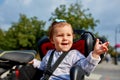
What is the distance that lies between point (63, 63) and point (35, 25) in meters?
56.2

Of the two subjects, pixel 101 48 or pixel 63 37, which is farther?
pixel 63 37

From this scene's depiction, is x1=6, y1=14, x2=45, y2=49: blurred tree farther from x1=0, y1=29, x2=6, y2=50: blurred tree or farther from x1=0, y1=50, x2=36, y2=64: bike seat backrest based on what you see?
x1=0, y1=50, x2=36, y2=64: bike seat backrest

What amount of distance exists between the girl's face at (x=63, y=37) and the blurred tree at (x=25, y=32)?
2157 inches

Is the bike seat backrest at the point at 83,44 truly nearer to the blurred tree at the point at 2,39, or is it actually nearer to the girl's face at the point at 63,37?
the girl's face at the point at 63,37

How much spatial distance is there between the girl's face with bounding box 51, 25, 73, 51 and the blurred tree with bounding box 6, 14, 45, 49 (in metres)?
54.8

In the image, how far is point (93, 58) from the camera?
335 centimetres

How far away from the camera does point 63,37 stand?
141 inches

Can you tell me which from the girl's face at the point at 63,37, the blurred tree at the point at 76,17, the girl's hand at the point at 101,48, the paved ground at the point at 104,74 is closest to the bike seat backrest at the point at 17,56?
the girl's hand at the point at 101,48

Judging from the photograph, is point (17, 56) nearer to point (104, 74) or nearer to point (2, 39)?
point (104, 74)

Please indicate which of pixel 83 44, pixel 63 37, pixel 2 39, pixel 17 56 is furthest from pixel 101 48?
pixel 2 39

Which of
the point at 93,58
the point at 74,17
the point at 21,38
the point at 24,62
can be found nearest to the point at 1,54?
the point at 24,62

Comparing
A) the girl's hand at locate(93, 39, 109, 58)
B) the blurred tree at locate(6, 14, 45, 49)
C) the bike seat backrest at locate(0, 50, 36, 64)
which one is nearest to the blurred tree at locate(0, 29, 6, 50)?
the blurred tree at locate(6, 14, 45, 49)

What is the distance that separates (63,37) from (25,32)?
5594cm

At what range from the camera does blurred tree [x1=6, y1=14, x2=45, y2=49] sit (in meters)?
58.8
